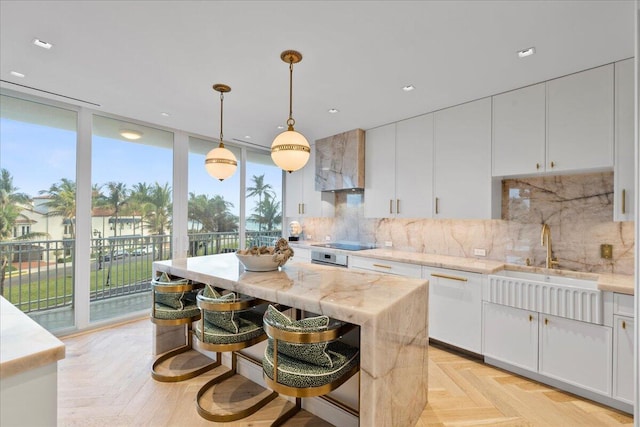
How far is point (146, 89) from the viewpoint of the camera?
109 inches

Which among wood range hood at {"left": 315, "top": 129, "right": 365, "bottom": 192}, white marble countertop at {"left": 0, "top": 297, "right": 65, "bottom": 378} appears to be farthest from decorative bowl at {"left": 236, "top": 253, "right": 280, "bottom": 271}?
wood range hood at {"left": 315, "top": 129, "right": 365, "bottom": 192}

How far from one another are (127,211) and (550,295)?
15.0 feet

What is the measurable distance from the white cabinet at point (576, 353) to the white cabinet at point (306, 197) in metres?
3.04

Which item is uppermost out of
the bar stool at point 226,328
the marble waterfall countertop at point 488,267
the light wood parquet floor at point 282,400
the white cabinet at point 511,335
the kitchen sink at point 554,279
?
the marble waterfall countertop at point 488,267

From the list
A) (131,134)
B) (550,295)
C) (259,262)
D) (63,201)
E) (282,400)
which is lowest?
(282,400)

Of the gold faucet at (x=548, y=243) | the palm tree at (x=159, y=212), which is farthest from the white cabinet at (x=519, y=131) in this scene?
the palm tree at (x=159, y=212)

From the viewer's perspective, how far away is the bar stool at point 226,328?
1.87 m

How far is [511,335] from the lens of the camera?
98.3 inches

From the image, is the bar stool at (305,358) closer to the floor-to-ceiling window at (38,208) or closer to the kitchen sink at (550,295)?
the kitchen sink at (550,295)

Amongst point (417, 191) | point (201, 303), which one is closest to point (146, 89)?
point (201, 303)

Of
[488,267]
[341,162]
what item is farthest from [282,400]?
[341,162]

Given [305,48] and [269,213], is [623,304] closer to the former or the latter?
[305,48]

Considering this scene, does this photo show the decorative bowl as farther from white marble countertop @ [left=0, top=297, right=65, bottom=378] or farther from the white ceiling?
the white ceiling

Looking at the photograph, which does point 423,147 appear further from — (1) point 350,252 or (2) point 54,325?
(2) point 54,325
